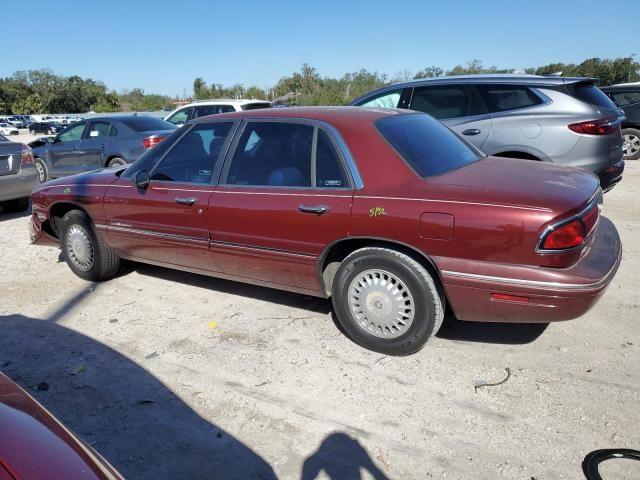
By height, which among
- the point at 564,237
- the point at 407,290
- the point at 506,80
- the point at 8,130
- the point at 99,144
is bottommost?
the point at 8,130

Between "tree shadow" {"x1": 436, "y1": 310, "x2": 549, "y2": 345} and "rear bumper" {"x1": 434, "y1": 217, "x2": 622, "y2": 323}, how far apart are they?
0.56 metres

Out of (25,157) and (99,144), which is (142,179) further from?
(99,144)

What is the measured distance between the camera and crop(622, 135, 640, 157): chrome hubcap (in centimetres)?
1198

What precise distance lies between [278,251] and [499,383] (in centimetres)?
169

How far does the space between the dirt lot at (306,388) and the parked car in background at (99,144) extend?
19.3ft

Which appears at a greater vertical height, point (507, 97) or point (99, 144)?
point (507, 97)

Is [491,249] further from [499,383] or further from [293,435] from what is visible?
[293,435]

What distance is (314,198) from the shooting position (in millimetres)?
3625

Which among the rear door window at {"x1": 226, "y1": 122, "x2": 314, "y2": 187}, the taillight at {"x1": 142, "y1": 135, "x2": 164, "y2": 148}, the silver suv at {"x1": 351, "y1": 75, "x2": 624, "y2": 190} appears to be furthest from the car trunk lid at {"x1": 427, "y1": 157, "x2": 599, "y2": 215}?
the taillight at {"x1": 142, "y1": 135, "x2": 164, "y2": 148}

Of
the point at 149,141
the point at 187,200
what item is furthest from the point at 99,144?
the point at 187,200

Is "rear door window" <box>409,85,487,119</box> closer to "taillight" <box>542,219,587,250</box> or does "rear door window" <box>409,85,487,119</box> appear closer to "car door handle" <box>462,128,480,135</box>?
"car door handle" <box>462,128,480,135</box>

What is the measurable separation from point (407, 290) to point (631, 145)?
10994mm

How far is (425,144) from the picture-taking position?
3.86 m

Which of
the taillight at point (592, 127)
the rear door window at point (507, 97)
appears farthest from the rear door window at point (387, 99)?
the taillight at point (592, 127)
